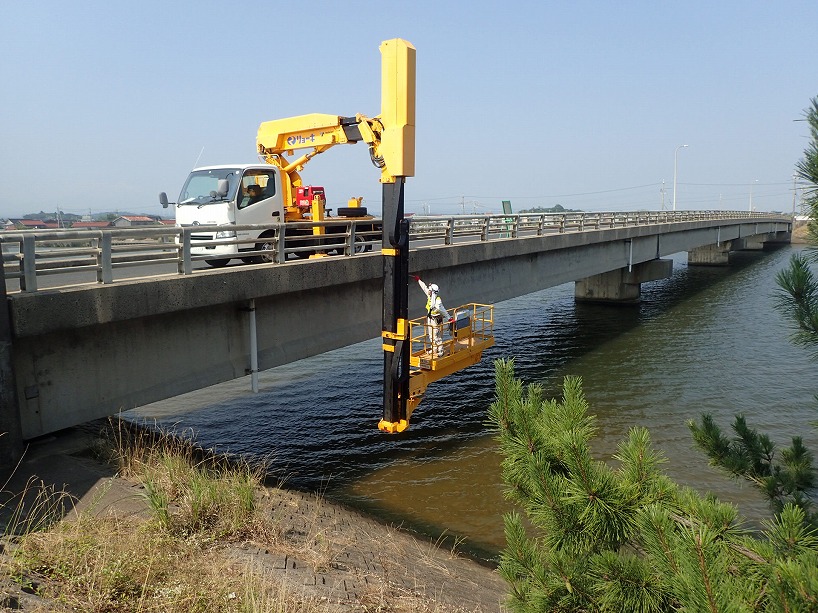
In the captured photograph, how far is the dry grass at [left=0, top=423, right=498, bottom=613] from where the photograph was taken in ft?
16.2

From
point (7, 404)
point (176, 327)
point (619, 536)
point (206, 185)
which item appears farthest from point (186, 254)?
point (619, 536)

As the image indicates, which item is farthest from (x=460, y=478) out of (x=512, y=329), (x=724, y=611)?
(x=512, y=329)

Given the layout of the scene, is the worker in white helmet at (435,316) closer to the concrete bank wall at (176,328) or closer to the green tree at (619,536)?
the concrete bank wall at (176,328)

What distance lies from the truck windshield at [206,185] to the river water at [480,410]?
15.5 feet

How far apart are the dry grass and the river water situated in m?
2.65

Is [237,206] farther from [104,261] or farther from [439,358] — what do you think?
[439,358]

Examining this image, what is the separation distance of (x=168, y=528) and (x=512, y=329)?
21.1 m

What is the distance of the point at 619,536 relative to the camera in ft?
12.5

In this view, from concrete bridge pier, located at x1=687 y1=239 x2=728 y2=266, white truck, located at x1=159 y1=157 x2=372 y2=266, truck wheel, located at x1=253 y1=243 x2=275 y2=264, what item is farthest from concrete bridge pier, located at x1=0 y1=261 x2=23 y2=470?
concrete bridge pier, located at x1=687 y1=239 x2=728 y2=266

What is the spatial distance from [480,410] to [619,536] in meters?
11.8

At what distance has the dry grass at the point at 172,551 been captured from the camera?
16.2ft

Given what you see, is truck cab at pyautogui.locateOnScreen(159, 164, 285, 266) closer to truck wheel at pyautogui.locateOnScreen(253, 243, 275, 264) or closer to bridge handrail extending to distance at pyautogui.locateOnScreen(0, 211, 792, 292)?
truck wheel at pyautogui.locateOnScreen(253, 243, 275, 264)

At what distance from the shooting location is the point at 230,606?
4914 millimetres

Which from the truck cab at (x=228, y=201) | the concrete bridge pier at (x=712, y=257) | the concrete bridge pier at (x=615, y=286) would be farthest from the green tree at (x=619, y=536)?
the concrete bridge pier at (x=712, y=257)
